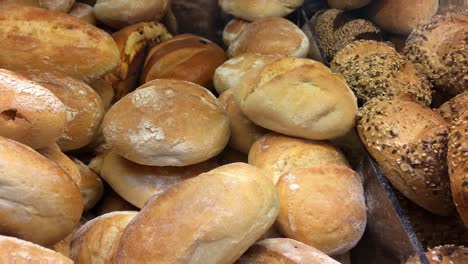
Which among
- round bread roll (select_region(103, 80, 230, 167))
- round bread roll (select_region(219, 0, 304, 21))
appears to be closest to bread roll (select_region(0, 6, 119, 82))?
round bread roll (select_region(103, 80, 230, 167))


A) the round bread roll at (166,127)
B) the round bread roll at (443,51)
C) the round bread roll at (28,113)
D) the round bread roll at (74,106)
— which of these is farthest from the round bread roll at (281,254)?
the round bread roll at (443,51)

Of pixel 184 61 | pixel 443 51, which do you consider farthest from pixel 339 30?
pixel 184 61

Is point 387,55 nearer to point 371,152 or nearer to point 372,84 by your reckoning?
point 372,84

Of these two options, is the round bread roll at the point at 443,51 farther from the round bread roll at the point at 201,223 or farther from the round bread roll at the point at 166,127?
the round bread roll at the point at 201,223

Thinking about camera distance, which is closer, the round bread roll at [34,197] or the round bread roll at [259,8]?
the round bread roll at [34,197]

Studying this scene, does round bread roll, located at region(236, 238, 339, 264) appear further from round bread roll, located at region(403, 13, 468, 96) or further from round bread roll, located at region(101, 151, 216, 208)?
round bread roll, located at region(403, 13, 468, 96)

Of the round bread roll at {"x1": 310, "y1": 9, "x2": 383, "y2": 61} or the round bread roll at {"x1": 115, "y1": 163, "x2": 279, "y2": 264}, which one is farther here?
the round bread roll at {"x1": 310, "y1": 9, "x2": 383, "y2": 61}

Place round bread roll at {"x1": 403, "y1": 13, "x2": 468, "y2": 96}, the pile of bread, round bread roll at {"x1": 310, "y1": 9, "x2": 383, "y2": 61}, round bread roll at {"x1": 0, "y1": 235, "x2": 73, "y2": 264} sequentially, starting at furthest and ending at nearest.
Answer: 1. round bread roll at {"x1": 310, "y1": 9, "x2": 383, "y2": 61}
2. round bread roll at {"x1": 403, "y1": 13, "x2": 468, "y2": 96}
3. the pile of bread
4. round bread roll at {"x1": 0, "y1": 235, "x2": 73, "y2": 264}

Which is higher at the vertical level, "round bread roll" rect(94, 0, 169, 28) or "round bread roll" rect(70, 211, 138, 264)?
"round bread roll" rect(94, 0, 169, 28)

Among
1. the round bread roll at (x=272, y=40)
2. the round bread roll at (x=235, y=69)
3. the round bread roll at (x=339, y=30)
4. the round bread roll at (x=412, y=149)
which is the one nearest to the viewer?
the round bread roll at (x=412, y=149)
